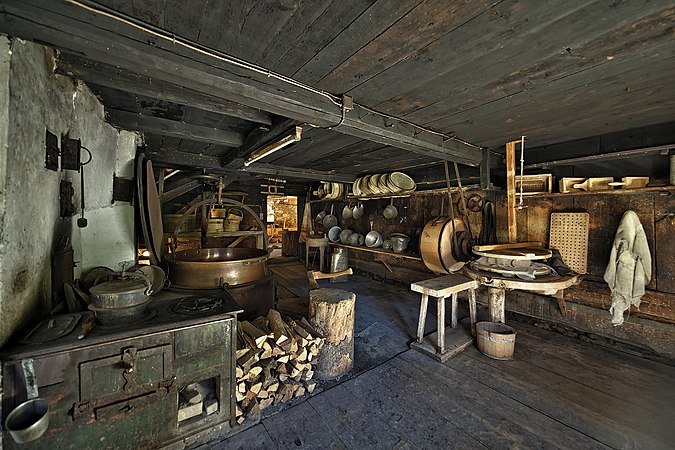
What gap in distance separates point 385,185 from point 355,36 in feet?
13.0

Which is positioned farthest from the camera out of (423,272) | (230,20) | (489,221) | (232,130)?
(423,272)

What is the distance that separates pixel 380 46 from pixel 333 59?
0.28 m

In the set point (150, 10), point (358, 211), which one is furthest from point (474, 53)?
point (358, 211)

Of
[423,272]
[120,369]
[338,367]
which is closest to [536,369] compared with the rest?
[338,367]

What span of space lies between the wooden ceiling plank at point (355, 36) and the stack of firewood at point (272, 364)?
6.66ft

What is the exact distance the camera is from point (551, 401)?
2.21 m

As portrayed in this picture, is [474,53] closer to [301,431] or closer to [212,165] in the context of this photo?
[301,431]

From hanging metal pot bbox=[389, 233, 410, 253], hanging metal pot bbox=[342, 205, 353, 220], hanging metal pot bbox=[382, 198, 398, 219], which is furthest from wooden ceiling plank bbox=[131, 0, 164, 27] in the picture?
hanging metal pot bbox=[342, 205, 353, 220]

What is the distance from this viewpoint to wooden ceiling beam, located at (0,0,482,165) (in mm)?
1131

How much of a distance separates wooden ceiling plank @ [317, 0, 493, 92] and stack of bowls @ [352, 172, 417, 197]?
11.1 ft

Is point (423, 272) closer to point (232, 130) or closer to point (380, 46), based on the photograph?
point (232, 130)

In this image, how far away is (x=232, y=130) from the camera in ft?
9.77

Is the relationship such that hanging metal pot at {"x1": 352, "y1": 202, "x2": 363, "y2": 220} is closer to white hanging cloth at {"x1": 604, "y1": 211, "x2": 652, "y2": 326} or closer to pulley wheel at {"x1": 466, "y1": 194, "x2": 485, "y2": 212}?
pulley wheel at {"x1": 466, "y1": 194, "x2": 485, "y2": 212}

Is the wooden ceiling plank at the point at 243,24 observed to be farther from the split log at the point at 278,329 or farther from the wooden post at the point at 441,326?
the wooden post at the point at 441,326
